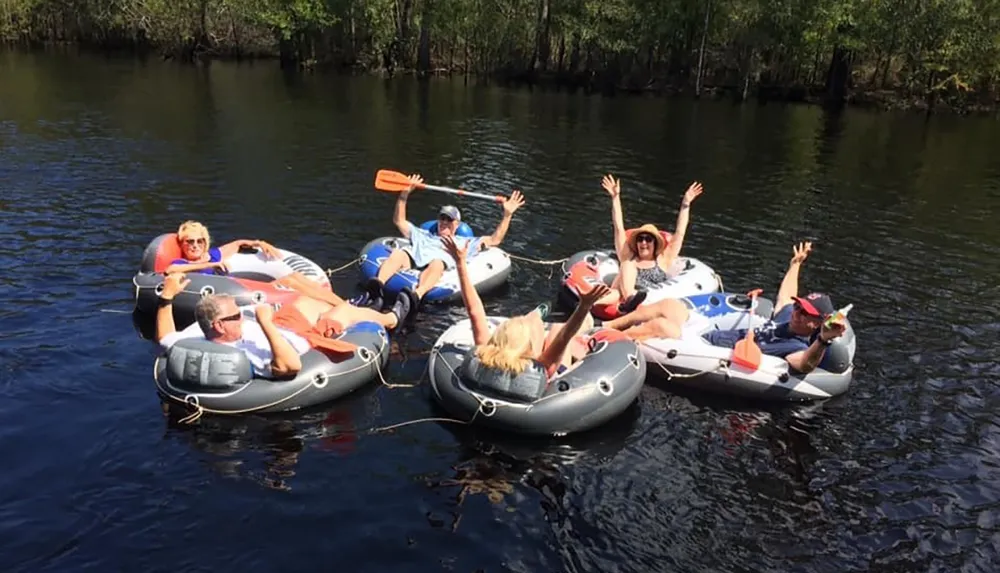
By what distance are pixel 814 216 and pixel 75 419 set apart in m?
13.6

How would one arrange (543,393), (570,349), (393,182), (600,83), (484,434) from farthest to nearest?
(600,83), (393,182), (570,349), (484,434), (543,393)

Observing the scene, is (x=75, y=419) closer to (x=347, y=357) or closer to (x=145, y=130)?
(x=347, y=357)

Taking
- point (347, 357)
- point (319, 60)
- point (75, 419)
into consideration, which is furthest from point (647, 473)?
point (319, 60)

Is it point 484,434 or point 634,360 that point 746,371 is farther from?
point 484,434

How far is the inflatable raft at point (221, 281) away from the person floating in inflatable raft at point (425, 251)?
2.41 ft

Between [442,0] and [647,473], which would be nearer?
[647,473]

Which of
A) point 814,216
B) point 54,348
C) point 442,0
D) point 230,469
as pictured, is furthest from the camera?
point 442,0

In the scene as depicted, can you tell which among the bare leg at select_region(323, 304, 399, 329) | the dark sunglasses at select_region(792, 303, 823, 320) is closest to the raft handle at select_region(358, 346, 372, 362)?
the bare leg at select_region(323, 304, 399, 329)

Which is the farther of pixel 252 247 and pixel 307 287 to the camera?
pixel 252 247

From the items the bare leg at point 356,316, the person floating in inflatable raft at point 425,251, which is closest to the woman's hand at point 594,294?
the bare leg at point 356,316

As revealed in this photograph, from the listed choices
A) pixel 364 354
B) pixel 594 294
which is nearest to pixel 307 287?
pixel 364 354

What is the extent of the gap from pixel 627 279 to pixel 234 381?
463cm

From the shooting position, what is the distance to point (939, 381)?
28.3 feet

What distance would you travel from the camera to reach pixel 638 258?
9.88 m
